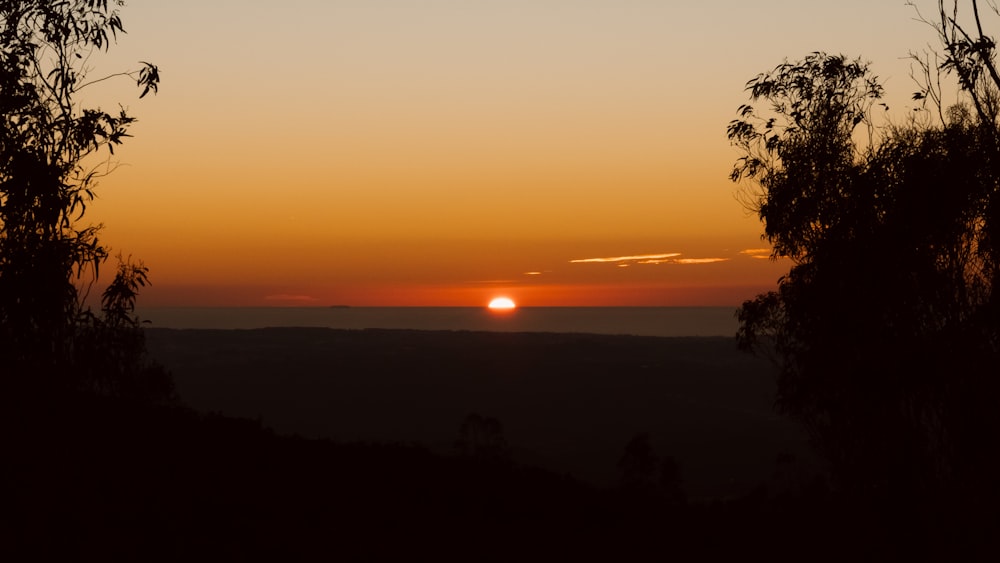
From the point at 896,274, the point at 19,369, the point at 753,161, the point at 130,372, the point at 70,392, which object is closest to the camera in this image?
the point at 70,392

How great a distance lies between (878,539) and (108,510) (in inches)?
502

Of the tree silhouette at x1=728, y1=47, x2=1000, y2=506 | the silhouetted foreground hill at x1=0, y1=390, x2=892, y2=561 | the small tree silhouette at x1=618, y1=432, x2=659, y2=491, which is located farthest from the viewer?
the small tree silhouette at x1=618, y1=432, x2=659, y2=491

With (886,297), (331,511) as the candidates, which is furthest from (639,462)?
(331,511)

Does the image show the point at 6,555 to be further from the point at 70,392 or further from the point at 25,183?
the point at 25,183

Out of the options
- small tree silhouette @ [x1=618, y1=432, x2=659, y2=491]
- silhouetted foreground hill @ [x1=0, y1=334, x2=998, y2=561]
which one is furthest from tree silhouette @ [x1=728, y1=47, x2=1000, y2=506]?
small tree silhouette @ [x1=618, y1=432, x2=659, y2=491]

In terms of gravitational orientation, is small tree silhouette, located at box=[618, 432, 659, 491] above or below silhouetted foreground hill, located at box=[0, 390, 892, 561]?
below

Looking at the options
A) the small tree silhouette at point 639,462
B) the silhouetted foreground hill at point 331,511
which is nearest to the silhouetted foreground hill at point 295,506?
the silhouetted foreground hill at point 331,511

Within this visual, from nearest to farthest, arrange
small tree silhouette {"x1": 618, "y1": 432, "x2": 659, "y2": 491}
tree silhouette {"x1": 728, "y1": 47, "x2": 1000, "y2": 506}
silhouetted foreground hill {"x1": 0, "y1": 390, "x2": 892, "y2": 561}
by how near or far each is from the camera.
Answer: silhouetted foreground hill {"x1": 0, "y1": 390, "x2": 892, "y2": 561} → tree silhouette {"x1": 728, "y1": 47, "x2": 1000, "y2": 506} → small tree silhouette {"x1": 618, "y1": 432, "x2": 659, "y2": 491}

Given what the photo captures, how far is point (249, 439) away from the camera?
813 inches

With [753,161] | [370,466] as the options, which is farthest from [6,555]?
[753,161]

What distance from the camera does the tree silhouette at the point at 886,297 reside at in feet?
87.6

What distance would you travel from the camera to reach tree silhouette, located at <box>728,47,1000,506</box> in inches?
1051

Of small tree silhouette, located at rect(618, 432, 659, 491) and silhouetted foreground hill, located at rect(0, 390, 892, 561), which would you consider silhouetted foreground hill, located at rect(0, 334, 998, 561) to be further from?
small tree silhouette, located at rect(618, 432, 659, 491)

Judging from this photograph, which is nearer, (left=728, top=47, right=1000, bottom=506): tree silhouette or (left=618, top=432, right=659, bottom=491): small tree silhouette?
(left=728, top=47, right=1000, bottom=506): tree silhouette
